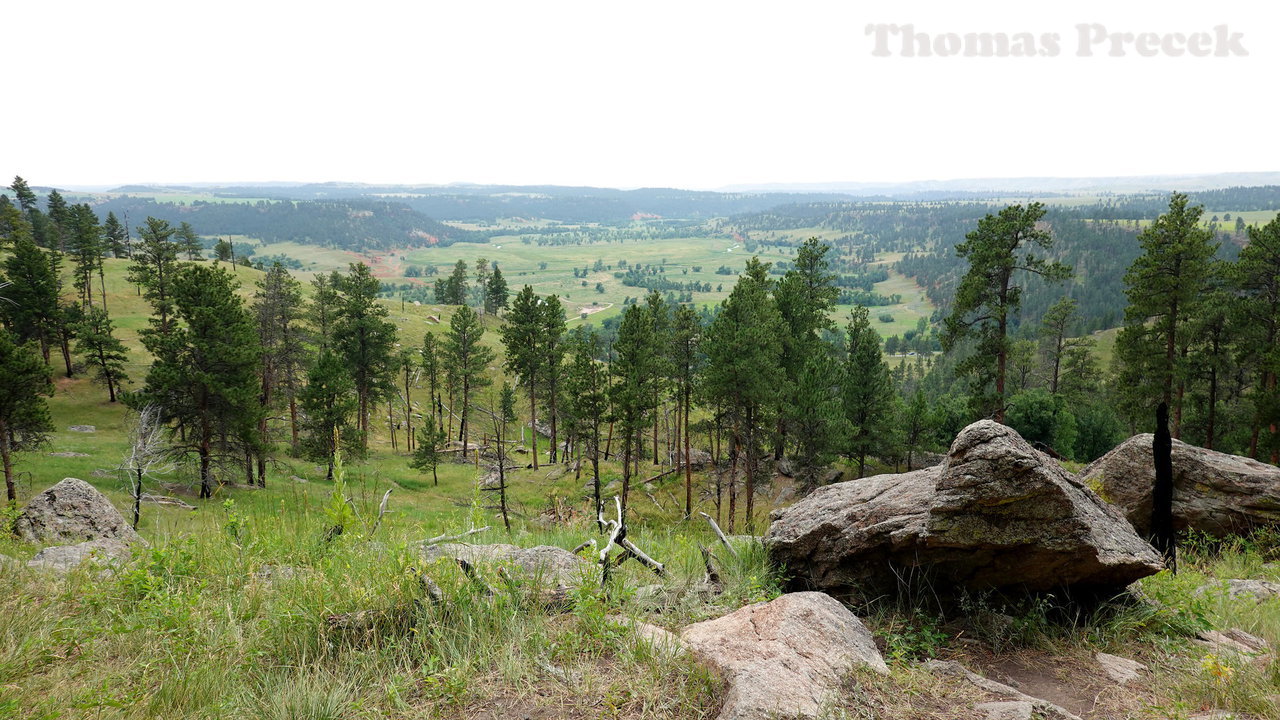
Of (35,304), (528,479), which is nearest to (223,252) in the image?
(35,304)

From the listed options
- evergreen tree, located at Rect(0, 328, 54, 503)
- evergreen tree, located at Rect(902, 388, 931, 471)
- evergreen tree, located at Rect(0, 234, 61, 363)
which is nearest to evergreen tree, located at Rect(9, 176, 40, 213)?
evergreen tree, located at Rect(0, 234, 61, 363)

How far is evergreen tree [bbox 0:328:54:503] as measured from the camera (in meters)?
24.8

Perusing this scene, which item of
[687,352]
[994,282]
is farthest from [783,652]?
[687,352]

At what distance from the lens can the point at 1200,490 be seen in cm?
1091

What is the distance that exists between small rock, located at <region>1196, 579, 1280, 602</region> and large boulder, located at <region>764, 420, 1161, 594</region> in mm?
1609

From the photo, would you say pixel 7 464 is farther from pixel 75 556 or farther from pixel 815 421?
pixel 815 421

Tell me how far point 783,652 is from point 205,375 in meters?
32.7

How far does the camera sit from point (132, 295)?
258 ft

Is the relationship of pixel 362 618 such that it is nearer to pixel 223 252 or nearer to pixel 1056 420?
pixel 1056 420

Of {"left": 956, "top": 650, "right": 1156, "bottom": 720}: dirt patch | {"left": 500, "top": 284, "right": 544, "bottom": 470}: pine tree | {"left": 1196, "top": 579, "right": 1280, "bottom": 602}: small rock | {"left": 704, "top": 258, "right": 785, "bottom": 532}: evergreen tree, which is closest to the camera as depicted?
{"left": 956, "top": 650, "right": 1156, "bottom": 720}: dirt patch

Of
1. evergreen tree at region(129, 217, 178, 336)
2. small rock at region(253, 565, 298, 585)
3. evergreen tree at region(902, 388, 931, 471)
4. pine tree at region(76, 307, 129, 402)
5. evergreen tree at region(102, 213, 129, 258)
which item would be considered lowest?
evergreen tree at region(902, 388, 931, 471)

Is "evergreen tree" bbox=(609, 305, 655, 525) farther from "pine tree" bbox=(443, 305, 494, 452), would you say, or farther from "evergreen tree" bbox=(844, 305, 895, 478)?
"pine tree" bbox=(443, 305, 494, 452)

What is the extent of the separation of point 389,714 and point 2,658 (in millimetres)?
2519

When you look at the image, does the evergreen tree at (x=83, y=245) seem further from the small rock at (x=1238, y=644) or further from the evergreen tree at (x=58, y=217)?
the small rock at (x=1238, y=644)
